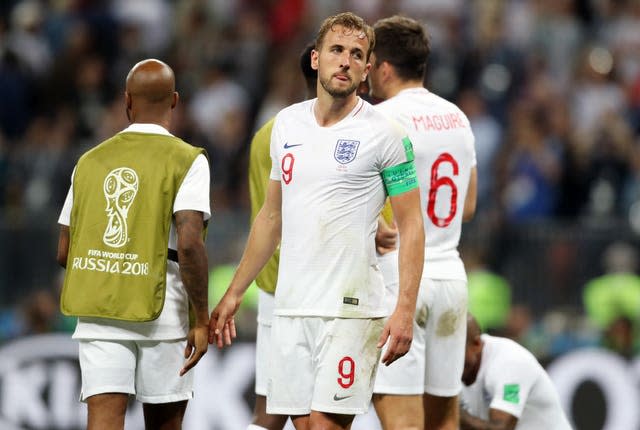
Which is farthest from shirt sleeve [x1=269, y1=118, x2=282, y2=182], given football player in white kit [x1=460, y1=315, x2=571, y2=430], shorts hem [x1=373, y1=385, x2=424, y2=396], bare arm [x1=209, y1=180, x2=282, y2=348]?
Result: football player in white kit [x1=460, y1=315, x2=571, y2=430]

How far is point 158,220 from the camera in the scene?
7.09 m

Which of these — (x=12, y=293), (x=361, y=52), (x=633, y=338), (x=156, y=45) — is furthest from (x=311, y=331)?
(x=156, y=45)

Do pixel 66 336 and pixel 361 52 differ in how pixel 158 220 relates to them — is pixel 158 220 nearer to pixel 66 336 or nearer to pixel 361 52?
pixel 361 52

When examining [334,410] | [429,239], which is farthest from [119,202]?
[429,239]

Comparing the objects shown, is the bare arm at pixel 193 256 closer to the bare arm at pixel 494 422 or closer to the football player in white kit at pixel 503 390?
the football player in white kit at pixel 503 390

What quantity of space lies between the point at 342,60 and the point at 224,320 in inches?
57.1

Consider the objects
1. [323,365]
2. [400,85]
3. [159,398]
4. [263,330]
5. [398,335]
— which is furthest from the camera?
[263,330]

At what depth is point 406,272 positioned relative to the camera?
684 cm

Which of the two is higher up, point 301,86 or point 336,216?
point 301,86

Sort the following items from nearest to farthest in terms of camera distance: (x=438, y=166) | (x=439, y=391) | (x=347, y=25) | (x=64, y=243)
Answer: (x=347, y=25), (x=64, y=243), (x=438, y=166), (x=439, y=391)

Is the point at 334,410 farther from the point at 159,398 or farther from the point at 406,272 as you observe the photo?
the point at 159,398

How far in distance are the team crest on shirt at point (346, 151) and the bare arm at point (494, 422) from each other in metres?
2.51

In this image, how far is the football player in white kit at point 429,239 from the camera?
25.5 feet

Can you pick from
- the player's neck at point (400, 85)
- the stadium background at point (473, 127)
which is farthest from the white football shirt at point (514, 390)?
the stadium background at point (473, 127)
